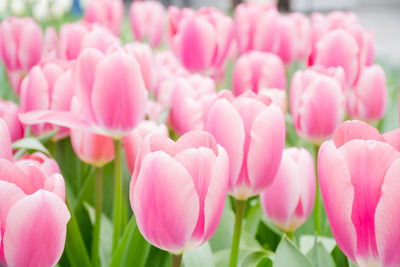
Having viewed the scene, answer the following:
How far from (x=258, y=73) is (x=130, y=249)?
1.36 ft

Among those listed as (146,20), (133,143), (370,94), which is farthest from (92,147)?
(146,20)

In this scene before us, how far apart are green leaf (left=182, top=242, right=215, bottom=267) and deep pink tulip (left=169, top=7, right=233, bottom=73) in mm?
453

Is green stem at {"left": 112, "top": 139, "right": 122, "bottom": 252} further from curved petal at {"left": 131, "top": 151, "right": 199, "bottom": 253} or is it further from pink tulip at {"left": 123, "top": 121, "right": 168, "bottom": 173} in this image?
curved petal at {"left": 131, "top": 151, "right": 199, "bottom": 253}

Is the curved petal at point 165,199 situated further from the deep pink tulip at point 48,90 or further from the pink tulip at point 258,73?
the pink tulip at point 258,73

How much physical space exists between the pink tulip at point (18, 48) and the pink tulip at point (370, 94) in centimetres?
53

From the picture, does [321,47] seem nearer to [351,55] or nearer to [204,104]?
[351,55]

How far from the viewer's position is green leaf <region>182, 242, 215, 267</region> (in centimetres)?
56

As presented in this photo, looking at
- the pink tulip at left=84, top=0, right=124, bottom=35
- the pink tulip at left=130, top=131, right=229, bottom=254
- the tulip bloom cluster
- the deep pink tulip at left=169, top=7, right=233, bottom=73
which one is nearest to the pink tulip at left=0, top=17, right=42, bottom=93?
the tulip bloom cluster

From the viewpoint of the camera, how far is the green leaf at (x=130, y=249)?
0.53 metres

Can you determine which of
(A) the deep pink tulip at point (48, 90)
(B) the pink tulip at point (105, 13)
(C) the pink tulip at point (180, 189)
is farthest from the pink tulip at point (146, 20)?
(C) the pink tulip at point (180, 189)

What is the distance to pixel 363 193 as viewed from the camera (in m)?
0.37

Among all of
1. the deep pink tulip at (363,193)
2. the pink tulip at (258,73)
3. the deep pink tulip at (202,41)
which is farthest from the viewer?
the deep pink tulip at (202,41)

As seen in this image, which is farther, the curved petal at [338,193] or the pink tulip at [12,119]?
the pink tulip at [12,119]

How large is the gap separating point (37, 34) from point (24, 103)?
0.30 m
